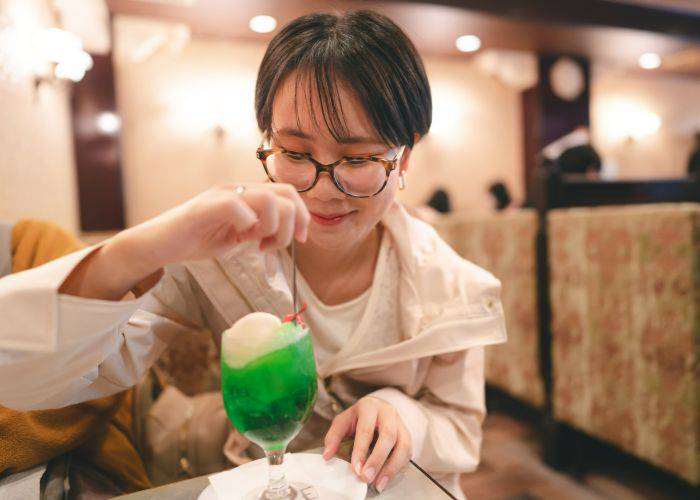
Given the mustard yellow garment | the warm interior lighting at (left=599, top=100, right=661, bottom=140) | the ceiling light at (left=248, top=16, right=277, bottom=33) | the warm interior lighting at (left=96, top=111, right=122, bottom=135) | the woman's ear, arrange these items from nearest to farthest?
the mustard yellow garment → the woman's ear → the warm interior lighting at (left=96, top=111, right=122, bottom=135) → the ceiling light at (left=248, top=16, right=277, bottom=33) → the warm interior lighting at (left=599, top=100, right=661, bottom=140)

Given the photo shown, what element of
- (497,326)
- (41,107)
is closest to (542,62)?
(41,107)

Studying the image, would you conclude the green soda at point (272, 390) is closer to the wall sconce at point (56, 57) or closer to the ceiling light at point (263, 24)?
the wall sconce at point (56, 57)

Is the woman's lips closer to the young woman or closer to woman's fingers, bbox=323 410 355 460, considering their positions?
the young woman

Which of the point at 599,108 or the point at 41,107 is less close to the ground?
the point at 599,108

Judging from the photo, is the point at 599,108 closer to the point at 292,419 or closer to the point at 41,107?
the point at 41,107

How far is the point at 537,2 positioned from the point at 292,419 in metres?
5.79

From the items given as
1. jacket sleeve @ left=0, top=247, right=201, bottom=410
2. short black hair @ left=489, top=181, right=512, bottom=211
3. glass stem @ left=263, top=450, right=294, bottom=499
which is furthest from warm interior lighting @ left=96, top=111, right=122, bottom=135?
glass stem @ left=263, top=450, right=294, bottom=499

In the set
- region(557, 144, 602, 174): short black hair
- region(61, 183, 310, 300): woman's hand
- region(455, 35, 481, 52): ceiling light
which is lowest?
region(61, 183, 310, 300): woman's hand

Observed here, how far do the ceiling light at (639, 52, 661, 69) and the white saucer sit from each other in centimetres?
766

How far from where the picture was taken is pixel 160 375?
5.63ft

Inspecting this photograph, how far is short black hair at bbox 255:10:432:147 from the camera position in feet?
2.96

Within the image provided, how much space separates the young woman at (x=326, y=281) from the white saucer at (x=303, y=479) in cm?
3

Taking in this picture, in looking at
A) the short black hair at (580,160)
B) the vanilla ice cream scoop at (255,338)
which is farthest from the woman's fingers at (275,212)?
the short black hair at (580,160)

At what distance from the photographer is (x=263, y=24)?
5.18 m
